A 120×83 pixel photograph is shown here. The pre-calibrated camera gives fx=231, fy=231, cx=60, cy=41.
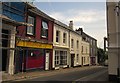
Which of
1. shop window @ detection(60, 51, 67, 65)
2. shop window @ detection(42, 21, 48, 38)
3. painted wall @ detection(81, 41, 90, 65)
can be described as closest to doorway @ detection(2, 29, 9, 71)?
shop window @ detection(42, 21, 48, 38)

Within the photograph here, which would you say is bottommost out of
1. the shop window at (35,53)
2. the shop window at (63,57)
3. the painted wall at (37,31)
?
the shop window at (63,57)

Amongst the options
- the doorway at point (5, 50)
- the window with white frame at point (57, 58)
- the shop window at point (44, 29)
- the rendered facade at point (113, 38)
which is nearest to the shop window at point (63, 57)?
the window with white frame at point (57, 58)

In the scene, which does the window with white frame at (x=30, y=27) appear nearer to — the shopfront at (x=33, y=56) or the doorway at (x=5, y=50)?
the shopfront at (x=33, y=56)

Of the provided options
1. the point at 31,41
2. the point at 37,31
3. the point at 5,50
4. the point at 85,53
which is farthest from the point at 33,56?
the point at 85,53

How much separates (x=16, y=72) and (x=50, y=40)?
8908mm

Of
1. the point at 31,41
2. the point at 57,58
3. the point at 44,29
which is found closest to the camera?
the point at 31,41

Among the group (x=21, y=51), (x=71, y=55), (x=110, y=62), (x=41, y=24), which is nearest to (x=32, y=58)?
(x=21, y=51)

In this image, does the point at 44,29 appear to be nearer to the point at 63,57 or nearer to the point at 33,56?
the point at 33,56

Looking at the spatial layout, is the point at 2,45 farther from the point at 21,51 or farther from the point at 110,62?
the point at 110,62

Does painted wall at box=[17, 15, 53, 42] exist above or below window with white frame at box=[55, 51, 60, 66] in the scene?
above

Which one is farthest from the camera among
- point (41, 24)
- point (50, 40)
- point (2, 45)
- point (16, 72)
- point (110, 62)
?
point (50, 40)

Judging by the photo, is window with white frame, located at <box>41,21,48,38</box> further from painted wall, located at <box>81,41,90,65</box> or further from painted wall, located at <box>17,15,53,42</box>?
painted wall, located at <box>81,41,90,65</box>

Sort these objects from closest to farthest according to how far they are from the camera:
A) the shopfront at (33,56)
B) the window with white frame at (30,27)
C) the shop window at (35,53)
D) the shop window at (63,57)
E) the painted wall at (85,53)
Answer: the shopfront at (33,56), the shop window at (35,53), the window with white frame at (30,27), the shop window at (63,57), the painted wall at (85,53)

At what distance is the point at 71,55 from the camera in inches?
1485
